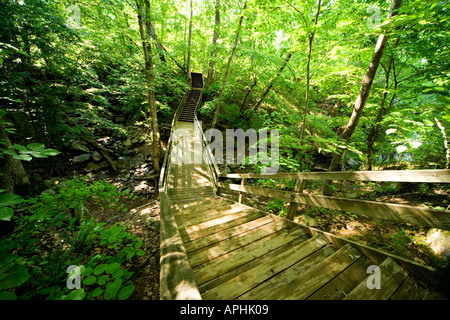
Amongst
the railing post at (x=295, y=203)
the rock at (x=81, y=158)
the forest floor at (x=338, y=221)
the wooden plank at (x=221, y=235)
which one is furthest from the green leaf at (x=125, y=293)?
the rock at (x=81, y=158)

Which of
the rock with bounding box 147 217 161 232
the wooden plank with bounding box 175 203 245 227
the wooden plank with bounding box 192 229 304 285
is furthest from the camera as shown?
the rock with bounding box 147 217 161 232

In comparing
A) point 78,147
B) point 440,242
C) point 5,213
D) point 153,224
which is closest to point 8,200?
point 5,213

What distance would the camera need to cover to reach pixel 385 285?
4.82ft

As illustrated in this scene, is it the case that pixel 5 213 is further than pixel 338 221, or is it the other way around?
pixel 338 221

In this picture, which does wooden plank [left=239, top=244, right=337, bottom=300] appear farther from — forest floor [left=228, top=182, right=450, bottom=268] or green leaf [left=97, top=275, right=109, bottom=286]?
forest floor [left=228, top=182, right=450, bottom=268]

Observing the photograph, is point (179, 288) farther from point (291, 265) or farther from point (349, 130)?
point (349, 130)

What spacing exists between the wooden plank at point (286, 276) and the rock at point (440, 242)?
282 cm

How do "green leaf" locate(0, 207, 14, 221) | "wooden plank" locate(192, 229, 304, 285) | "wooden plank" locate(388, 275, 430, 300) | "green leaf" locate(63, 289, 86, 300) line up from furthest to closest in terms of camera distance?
1. "wooden plank" locate(192, 229, 304, 285)
2. "wooden plank" locate(388, 275, 430, 300)
3. "green leaf" locate(63, 289, 86, 300)
4. "green leaf" locate(0, 207, 14, 221)

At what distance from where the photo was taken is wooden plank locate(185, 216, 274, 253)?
2289mm

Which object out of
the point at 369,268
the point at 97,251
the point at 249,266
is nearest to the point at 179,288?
the point at 249,266

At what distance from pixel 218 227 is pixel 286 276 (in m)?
1.33

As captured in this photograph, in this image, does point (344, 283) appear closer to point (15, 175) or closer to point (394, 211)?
point (394, 211)

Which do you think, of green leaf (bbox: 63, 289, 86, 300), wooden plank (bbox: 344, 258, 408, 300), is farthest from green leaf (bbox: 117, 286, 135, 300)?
wooden plank (bbox: 344, 258, 408, 300)
